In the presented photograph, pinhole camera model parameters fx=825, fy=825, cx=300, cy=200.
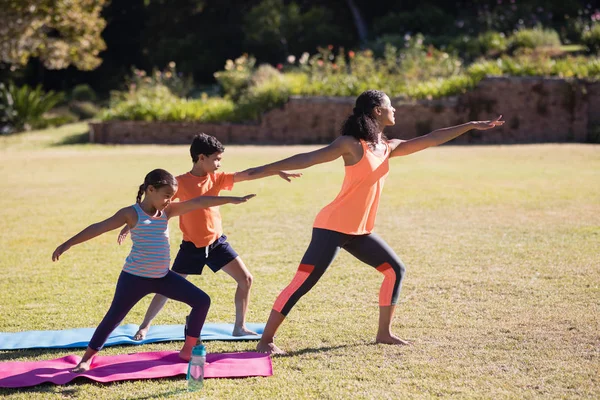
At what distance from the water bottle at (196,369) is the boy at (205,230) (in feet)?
3.65

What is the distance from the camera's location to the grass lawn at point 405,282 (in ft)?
17.1

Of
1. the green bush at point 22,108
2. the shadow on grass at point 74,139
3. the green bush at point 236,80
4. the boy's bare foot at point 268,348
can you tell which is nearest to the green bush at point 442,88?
the green bush at point 236,80

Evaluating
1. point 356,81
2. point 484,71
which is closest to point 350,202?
point 356,81

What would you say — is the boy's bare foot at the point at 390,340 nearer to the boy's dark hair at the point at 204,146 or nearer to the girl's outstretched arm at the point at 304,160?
the girl's outstretched arm at the point at 304,160

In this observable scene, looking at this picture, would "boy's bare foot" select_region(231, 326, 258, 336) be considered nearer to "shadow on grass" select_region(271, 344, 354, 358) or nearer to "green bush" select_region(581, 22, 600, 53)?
"shadow on grass" select_region(271, 344, 354, 358)

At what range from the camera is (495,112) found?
20797mm

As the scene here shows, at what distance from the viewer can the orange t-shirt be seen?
19.7 ft

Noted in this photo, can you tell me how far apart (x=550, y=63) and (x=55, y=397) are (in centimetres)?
1849

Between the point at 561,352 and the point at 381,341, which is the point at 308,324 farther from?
the point at 561,352

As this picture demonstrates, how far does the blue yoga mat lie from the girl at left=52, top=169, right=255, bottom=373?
0.84 metres

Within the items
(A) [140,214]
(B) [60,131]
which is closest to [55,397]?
(A) [140,214]

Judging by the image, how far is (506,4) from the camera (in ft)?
98.8

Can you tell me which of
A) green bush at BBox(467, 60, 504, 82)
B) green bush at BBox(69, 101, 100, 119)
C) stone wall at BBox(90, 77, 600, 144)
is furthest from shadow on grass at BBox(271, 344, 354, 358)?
green bush at BBox(69, 101, 100, 119)

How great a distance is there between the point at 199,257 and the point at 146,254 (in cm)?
83
